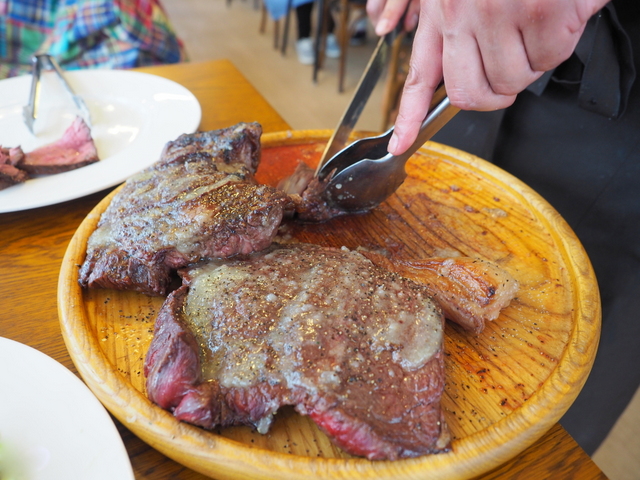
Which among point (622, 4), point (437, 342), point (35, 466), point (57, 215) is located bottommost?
point (57, 215)

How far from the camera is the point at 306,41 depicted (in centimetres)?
684

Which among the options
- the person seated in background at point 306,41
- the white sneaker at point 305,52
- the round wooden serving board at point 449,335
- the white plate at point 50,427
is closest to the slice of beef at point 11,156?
the round wooden serving board at point 449,335

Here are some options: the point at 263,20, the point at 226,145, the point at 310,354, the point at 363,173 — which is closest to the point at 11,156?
the point at 226,145

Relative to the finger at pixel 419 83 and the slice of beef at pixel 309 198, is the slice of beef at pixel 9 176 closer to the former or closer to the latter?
the slice of beef at pixel 309 198

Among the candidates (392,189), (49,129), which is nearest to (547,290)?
(392,189)

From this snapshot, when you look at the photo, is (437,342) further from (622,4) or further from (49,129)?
(49,129)

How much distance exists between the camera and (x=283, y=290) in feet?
4.00

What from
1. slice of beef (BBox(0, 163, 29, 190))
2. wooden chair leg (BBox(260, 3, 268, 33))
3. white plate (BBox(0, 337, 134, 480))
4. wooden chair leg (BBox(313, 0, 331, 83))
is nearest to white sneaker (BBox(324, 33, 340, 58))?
wooden chair leg (BBox(313, 0, 331, 83))

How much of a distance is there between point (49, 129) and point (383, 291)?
184 centimetres

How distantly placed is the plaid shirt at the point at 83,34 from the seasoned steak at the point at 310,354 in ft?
8.41

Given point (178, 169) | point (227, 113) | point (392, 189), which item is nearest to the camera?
point (178, 169)

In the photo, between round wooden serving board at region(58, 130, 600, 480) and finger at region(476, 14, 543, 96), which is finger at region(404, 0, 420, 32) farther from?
Answer: finger at region(476, 14, 543, 96)

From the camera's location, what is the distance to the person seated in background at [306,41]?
670cm

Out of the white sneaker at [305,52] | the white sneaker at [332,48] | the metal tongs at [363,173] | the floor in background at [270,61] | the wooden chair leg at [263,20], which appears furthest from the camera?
the wooden chair leg at [263,20]
